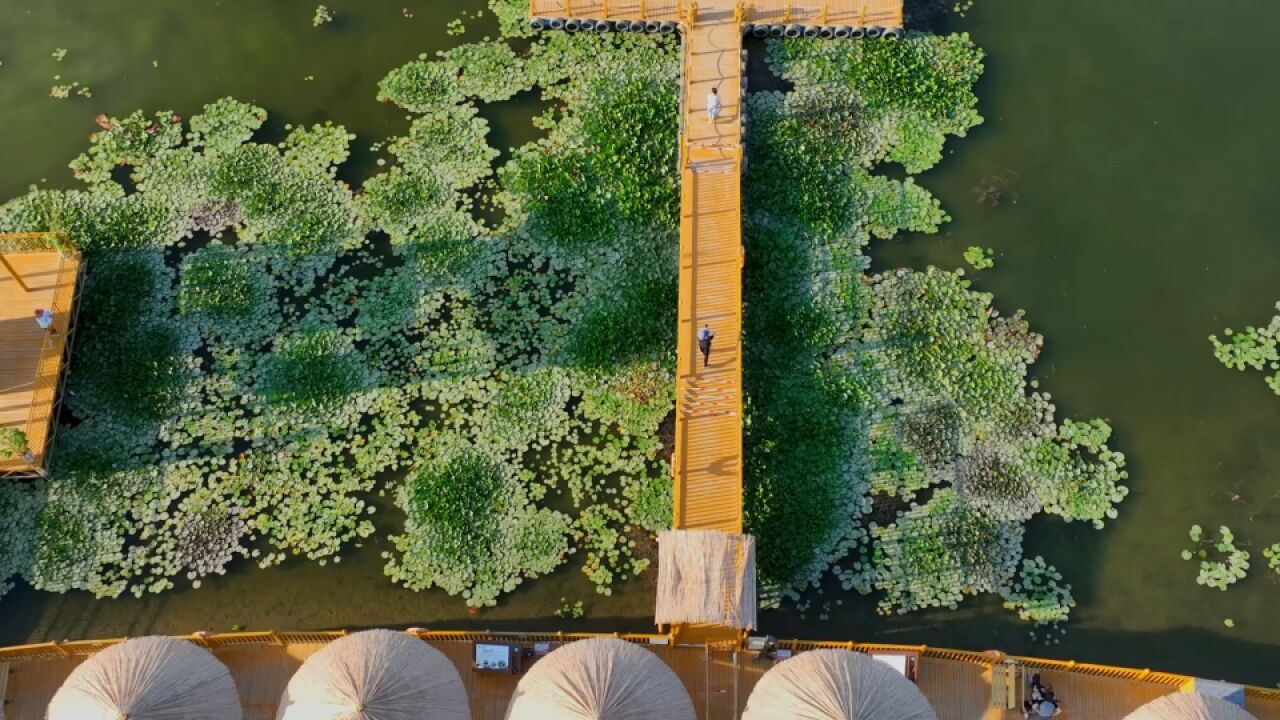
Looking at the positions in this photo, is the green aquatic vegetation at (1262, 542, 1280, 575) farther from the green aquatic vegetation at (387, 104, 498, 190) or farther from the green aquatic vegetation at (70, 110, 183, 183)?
the green aquatic vegetation at (70, 110, 183, 183)

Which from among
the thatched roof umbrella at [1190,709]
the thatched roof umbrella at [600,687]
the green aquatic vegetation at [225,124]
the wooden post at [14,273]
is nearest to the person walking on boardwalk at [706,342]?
the thatched roof umbrella at [600,687]

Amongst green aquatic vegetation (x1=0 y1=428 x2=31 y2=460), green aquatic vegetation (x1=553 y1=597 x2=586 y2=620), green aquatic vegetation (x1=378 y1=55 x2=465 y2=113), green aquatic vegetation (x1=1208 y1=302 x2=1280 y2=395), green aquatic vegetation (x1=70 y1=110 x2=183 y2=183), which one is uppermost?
green aquatic vegetation (x1=378 y1=55 x2=465 y2=113)

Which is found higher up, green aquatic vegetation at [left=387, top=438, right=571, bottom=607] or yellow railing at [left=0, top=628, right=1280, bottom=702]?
green aquatic vegetation at [left=387, top=438, right=571, bottom=607]

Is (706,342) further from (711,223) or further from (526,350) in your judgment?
(526,350)

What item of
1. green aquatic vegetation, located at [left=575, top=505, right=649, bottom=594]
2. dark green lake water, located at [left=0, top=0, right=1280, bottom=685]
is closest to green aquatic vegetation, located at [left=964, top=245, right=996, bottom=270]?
dark green lake water, located at [left=0, top=0, right=1280, bottom=685]

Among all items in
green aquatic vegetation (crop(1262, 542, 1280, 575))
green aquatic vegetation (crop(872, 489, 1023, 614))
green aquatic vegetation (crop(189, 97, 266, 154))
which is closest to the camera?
green aquatic vegetation (crop(872, 489, 1023, 614))

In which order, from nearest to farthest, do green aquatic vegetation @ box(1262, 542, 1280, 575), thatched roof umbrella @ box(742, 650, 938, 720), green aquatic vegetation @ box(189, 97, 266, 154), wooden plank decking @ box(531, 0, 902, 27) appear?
→ thatched roof umbrella @ box(742, 650, 938, 720) → green aquatic vegetation @ box(1262, 542, 1280, 575) → green aquatic vegetation @ box(189, 97, 266, 154) → wooden plank decking @ box(531, 0, 902, 27)

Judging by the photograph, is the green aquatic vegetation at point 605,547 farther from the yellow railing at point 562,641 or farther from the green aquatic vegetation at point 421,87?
the green aquatic vegetation at point 421,87
